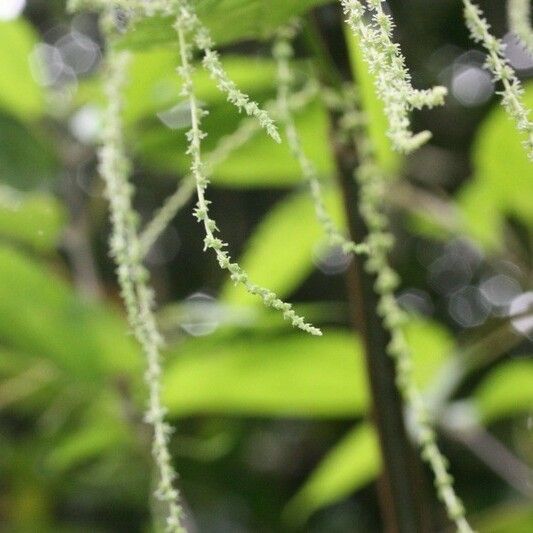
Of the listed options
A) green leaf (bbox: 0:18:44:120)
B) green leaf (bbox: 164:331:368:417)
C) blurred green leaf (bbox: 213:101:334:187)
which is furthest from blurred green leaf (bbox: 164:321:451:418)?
green leaf (bbox: 0:18:44:120)

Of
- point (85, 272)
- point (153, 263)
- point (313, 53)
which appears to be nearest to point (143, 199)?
point (153, 263)

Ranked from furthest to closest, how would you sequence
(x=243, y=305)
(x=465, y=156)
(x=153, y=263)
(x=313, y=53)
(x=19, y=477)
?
1. (x=465, y=156)
2. (x=153, y=263)
3. (x=19, y=477)
4. (x=243, y=305)
5. (x=313, y=53)

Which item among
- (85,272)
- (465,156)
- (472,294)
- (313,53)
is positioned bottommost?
(313,53)

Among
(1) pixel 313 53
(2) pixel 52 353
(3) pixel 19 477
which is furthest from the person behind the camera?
(3) pixel 19 477

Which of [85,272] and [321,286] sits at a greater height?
[321,286]

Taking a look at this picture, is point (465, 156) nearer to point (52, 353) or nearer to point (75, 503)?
point (75, 503)

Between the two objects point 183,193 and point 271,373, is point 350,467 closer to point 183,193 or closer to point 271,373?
point 271,373

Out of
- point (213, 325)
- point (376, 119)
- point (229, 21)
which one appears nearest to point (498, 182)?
point (376, 119)
